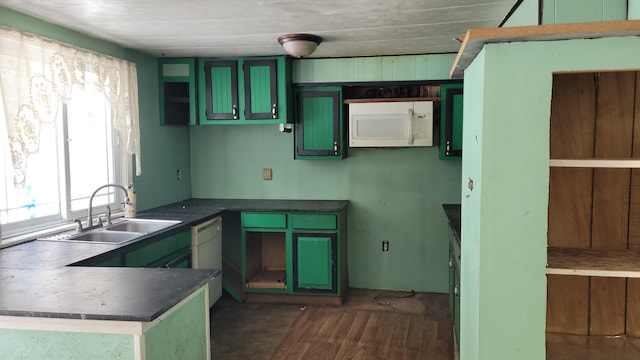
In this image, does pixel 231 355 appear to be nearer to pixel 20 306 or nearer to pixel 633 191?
pixel 20 306

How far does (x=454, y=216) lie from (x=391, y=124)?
1013 mm

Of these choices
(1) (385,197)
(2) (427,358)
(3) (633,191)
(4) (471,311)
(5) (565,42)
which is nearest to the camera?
(5) (565,42)

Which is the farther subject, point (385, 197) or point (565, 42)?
point (385, 197)

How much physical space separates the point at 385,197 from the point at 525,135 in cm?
343

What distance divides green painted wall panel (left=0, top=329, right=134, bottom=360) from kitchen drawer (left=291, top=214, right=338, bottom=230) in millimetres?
2529

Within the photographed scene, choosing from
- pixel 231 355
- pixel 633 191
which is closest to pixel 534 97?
pixel 633 191

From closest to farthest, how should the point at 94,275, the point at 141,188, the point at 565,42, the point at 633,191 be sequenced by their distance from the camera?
1. the point at 565,42
2. the point at 633,191
3. the point at 94,275
4. the point at 141,188

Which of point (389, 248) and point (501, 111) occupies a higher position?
point (501, 111)

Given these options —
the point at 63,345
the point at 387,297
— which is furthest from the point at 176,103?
the point at 63,345

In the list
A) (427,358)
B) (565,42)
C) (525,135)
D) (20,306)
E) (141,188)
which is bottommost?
(427,358)

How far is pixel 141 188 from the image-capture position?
4105 mm

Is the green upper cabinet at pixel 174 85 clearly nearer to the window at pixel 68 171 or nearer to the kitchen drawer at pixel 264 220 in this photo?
the window at pixel 68 171


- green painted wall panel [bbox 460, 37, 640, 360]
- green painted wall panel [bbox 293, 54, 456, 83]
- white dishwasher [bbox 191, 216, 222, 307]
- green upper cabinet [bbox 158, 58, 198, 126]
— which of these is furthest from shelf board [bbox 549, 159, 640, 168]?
green upper cabinet [bbox 158, 58, 198, 126]

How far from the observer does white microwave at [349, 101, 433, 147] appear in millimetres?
4262
